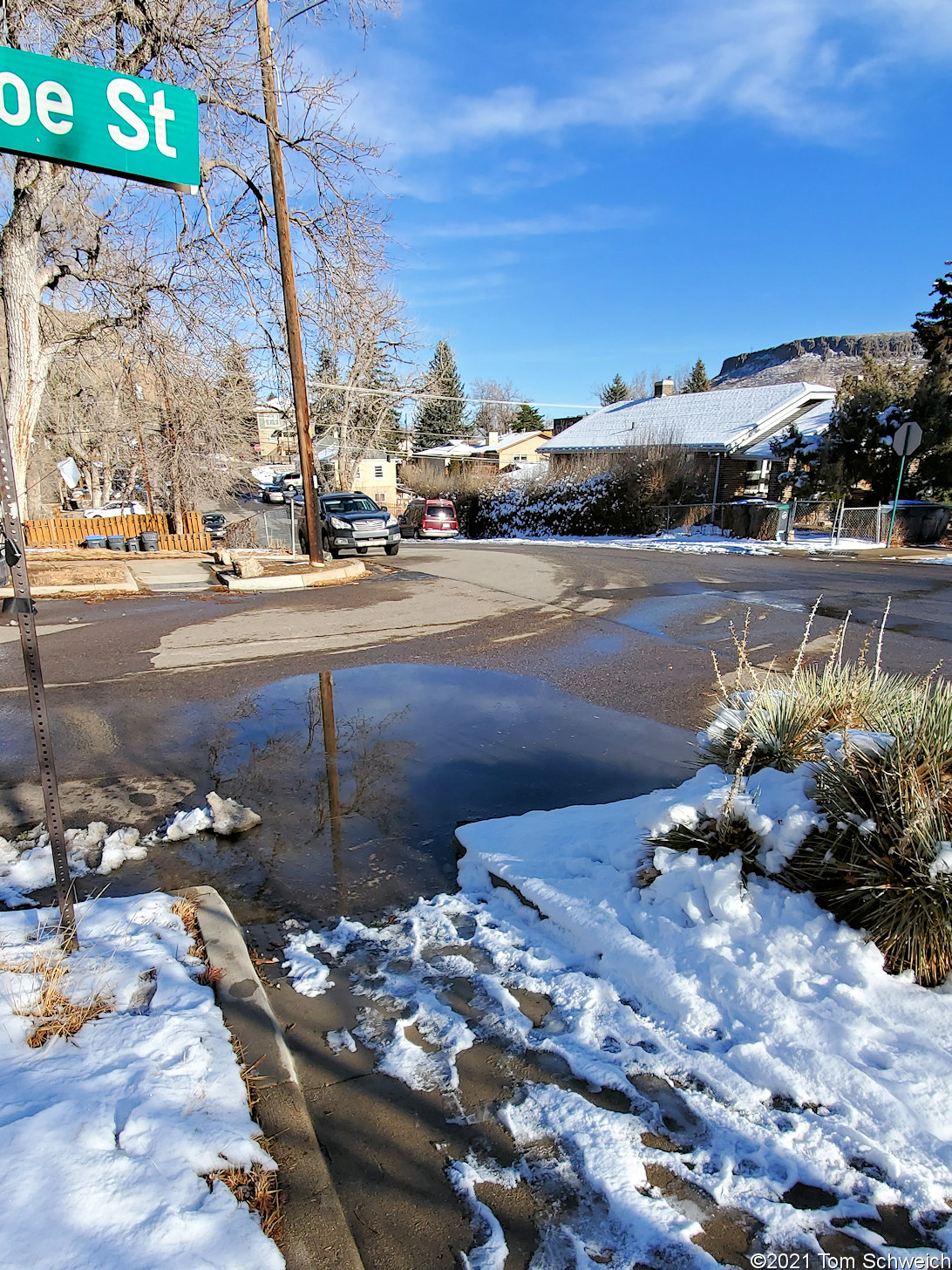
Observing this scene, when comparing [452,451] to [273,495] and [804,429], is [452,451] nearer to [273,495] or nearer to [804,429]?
[273,495]

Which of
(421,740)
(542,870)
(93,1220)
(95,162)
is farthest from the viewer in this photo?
(421,740)

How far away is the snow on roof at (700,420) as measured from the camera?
30.2 meters

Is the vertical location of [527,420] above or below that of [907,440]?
above

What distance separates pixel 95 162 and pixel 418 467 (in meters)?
44.9

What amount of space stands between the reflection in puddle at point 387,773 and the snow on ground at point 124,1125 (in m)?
0.93

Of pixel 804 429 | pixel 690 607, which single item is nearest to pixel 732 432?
pixel 804 429

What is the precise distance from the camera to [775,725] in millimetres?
3701

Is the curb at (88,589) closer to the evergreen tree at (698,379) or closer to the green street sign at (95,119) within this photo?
the green street sign at (95,119)

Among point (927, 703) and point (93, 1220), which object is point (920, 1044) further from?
point (93, 1220)

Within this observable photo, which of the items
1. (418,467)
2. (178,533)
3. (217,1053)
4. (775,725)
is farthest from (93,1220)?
(418,467)

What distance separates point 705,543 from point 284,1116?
2369cm

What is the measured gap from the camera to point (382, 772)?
16.7 feet

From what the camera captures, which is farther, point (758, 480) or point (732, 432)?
point (758, 480)

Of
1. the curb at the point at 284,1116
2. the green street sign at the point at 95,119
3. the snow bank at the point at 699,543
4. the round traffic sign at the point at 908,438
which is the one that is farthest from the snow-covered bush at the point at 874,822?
the round traffic sign at the point at 908,438
